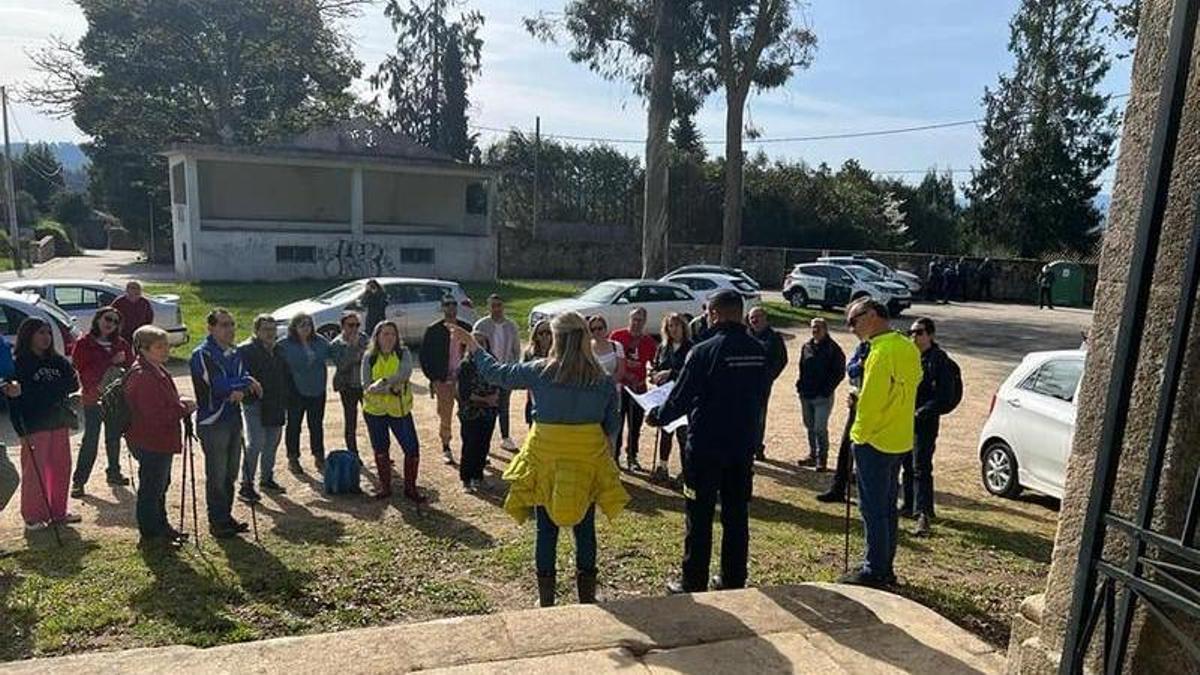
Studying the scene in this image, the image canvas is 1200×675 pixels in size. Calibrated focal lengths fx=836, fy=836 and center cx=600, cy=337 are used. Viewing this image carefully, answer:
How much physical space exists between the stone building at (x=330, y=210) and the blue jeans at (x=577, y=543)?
2604 cm

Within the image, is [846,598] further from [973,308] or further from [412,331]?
[973,308]

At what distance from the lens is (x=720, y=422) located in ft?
15.5

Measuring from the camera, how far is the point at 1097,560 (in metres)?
2.63

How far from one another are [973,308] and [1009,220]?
39.9 feet

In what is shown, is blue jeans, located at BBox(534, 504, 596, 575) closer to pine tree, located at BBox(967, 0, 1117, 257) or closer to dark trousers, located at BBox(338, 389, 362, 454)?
dark trousers, located at BBox(338, 389, 362, 454)

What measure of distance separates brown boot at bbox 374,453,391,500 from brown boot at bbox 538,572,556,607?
3124mm

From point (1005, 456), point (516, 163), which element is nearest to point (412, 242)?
point (516, 163)

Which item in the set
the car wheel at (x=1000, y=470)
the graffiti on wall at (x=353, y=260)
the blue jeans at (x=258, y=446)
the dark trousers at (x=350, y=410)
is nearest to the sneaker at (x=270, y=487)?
the blue jeans at (x=258, y=446)

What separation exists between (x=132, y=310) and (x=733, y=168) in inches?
873

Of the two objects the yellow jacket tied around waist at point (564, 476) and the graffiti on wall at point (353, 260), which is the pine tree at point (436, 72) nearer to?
the graffiti on wall at point (353, 260)

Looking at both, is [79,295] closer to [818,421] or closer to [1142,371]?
[818,421]

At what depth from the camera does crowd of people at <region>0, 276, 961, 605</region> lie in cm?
453

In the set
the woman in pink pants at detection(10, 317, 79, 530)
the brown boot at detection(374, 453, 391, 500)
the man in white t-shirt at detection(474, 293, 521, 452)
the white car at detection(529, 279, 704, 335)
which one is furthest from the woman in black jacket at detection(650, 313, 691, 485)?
the white car at detection(529, 279, 704, 335)

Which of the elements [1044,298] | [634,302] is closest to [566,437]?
[634,302]
